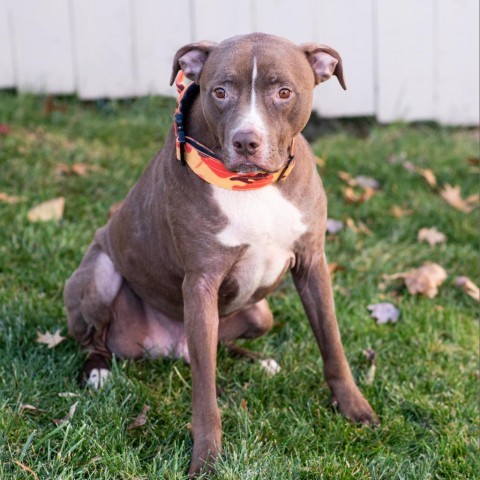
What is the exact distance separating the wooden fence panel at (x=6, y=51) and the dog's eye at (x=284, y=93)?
3.98 metres

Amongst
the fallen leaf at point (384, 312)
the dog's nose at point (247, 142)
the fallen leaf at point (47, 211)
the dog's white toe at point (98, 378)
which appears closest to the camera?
the dog's nose at point (247, 142)

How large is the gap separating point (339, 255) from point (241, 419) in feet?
5.66

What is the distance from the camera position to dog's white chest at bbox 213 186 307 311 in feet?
10.3

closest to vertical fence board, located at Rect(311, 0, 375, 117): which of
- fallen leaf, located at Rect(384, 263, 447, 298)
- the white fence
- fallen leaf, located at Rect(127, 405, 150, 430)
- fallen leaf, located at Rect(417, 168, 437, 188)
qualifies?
Result: the white fence

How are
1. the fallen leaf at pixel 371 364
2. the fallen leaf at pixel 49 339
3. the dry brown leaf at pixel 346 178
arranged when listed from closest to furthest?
the fallen leaf at pixel 371 364 → the fallen leaf at pixel 49 339 → the dry brown leaf at pixel 346 178

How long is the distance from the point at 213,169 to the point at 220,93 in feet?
0.91

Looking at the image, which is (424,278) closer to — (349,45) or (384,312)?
(384,312)

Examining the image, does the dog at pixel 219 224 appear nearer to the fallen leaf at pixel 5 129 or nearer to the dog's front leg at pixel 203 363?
the dog's front leg at pixel 203 363

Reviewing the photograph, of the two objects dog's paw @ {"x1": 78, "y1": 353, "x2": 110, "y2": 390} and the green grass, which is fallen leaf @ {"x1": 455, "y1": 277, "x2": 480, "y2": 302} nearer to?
the green grass

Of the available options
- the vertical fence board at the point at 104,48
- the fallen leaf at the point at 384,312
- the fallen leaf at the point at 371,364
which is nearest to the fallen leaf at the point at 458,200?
the fallen leaf at the point at 384,312

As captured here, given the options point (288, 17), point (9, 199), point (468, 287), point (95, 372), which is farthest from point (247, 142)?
point (288, 17)

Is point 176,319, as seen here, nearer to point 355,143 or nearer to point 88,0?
point 355,143

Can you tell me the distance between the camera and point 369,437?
10.9 ft

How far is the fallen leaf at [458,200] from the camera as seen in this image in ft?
17.7
